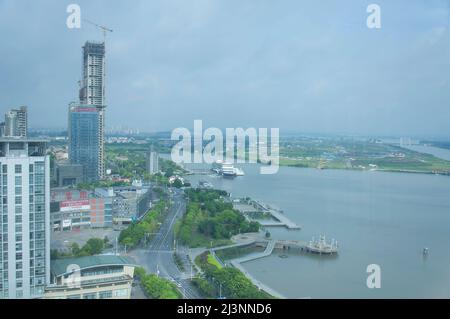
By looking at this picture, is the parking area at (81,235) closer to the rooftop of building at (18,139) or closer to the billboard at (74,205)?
the billboard at (74,205)

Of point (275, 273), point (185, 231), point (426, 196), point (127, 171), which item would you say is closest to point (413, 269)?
point (275, 273)

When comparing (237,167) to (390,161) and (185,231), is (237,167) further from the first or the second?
(185,231)

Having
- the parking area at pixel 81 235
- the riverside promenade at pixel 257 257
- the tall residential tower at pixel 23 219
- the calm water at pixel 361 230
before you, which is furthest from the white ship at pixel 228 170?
the tall residential tower at pixel 23 219

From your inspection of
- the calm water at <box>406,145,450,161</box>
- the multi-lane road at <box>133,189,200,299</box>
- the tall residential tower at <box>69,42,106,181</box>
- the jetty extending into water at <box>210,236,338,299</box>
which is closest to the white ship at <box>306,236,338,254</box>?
the jetty extending into water at <box>210,236,338,299</box>

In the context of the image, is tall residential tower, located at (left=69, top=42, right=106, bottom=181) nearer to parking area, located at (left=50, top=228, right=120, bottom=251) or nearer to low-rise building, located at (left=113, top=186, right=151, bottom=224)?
low-rise building, located at (left=113, top=186, right=151, bottom=224)

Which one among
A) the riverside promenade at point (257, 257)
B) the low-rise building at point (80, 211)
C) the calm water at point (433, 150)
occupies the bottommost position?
the riverside promenade at point (257, 257)
